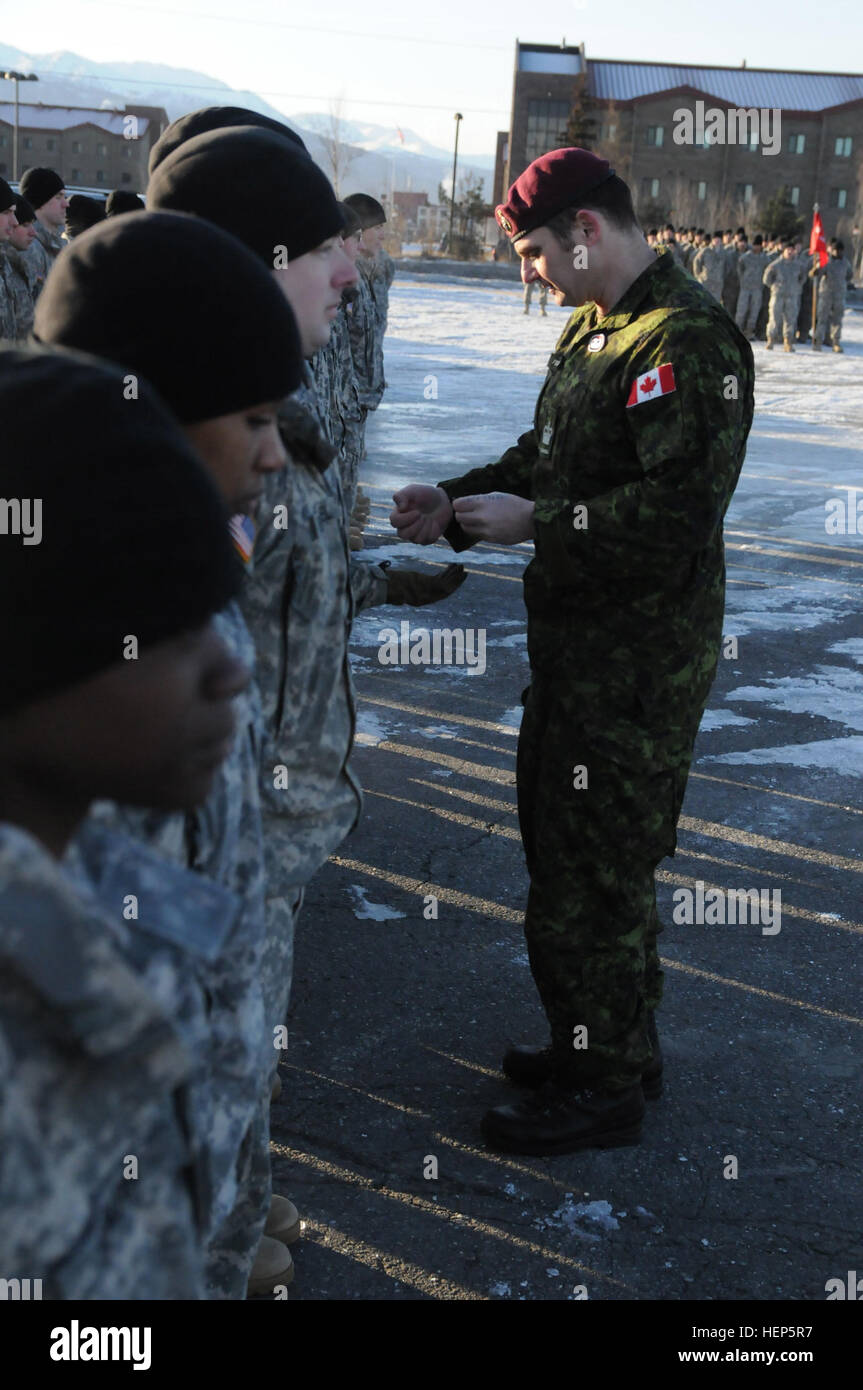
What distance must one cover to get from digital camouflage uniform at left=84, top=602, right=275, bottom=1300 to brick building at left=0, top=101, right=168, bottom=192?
88.8 metres

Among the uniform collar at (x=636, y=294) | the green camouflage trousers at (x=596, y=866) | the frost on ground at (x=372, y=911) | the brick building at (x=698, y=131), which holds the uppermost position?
the brick building at (x=698, y=131)

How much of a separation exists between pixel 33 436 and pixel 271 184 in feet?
4.50

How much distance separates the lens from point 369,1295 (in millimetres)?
2621

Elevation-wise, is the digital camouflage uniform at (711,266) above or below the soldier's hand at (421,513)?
above

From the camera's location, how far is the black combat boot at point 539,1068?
10.8 ft

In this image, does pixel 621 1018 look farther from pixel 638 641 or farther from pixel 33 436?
pixel 33 436

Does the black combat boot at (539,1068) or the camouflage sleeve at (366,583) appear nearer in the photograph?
the camouflage sleeve at (366,583)

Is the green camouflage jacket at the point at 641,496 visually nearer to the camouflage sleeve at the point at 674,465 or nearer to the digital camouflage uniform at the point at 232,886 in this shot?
the camouflage sleeve at the point at 674,465

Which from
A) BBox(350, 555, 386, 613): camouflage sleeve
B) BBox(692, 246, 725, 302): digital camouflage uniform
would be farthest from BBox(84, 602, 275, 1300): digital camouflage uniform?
BBox(692, 246, 725, 302): digital camouflage uniform

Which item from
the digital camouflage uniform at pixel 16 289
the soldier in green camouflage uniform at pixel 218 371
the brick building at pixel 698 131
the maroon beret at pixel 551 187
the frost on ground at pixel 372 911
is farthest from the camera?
the brick building at pixel 698 131

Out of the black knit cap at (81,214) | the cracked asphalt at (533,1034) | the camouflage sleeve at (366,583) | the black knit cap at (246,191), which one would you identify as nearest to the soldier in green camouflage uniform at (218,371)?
the black knit cap at (246,191)

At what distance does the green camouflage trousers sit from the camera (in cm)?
305

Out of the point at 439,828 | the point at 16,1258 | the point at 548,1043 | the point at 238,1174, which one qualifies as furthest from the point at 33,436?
the point at 439,828

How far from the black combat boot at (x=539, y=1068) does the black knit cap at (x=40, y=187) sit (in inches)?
423
